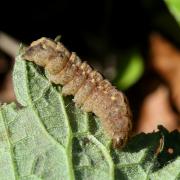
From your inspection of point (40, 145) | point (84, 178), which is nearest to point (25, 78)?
point (40, 145)

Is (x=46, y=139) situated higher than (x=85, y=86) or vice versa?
(x=85, y=86)

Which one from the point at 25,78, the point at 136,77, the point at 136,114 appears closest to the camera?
the point at 25,78

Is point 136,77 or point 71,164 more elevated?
point 136,77

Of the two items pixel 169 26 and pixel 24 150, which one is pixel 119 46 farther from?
pixel 24 150

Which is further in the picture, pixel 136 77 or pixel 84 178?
pixel 136 77
